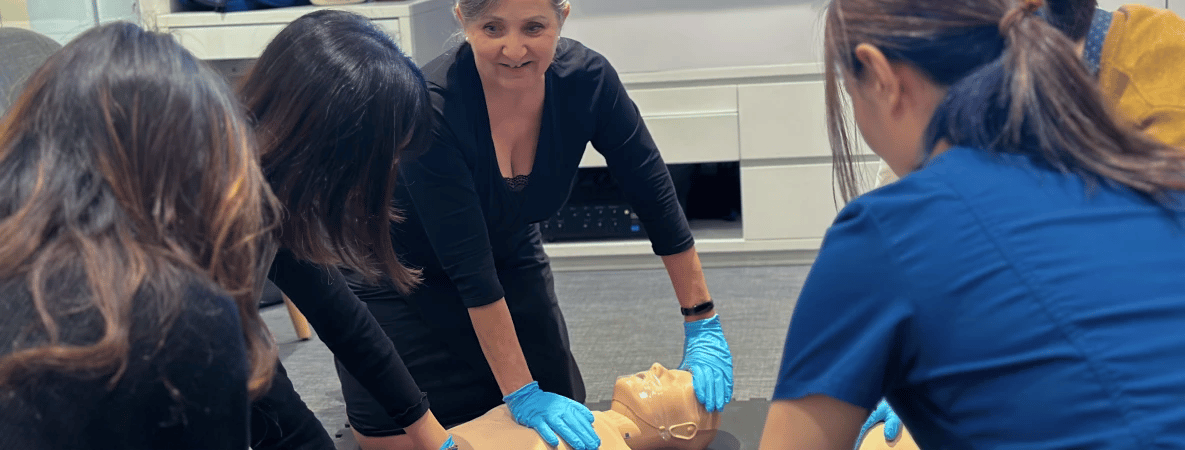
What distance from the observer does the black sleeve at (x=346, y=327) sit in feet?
3.67

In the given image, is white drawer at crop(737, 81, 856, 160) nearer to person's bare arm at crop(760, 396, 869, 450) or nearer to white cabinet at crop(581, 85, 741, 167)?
white cabinet at crop(581, 85, 741, 167)

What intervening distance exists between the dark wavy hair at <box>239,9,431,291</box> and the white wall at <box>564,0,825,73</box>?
2378 millimetres

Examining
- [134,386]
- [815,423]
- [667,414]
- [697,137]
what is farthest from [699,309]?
[697,137]

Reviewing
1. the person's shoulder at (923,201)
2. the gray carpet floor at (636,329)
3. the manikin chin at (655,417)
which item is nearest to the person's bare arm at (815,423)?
the person's shoulder at (923,201)

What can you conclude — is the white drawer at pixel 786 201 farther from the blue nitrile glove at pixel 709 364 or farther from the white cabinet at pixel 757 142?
the blue nitrile glove at pixel 709 364

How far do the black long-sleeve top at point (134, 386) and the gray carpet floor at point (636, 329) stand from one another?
1104mm

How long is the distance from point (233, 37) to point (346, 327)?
183 cm

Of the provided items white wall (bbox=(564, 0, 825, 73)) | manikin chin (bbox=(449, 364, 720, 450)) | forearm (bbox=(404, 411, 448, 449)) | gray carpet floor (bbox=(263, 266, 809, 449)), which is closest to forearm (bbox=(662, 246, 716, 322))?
manikin chin (bbox=(449, 364, 720, 450))

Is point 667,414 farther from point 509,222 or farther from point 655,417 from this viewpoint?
point 509,222

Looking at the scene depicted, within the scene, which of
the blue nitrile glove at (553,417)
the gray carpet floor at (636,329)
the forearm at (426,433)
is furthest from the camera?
the gray carpet floor at (636,329)

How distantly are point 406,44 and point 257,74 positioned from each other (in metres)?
1.67

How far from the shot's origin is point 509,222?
168 cm

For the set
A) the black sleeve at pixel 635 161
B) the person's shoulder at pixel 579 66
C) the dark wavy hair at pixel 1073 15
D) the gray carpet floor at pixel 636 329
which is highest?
the dark wavy hair at pixel 1073 15

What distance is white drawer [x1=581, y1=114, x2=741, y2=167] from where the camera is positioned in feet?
10.2
